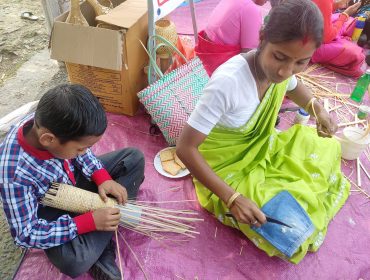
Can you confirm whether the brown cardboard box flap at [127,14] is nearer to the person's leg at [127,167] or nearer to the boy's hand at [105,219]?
the person's leg at [127,167]

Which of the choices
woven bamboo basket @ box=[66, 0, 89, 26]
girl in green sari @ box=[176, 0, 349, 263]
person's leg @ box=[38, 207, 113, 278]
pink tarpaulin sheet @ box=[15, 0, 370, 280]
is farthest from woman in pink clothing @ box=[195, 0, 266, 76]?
person's leg @ box=[38, 207, 113, 278]

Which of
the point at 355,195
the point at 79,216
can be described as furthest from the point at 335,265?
the point at 79,216

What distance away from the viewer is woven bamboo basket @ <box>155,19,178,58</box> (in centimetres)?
245

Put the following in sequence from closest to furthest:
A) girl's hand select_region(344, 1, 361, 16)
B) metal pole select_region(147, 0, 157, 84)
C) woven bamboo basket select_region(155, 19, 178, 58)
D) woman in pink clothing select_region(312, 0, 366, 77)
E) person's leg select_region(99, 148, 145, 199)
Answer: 1. person's leg select_region(99, 148, 145, 199)
2. metal pole select_region(147, 0, 157, 84)
3. woven bamboo basket select_region(155, 19, 178, 58)
4. woman in pink clothing select_region(312, 0, 366, 77)
5. girl's hand select_region(344, 1, 361, 16)

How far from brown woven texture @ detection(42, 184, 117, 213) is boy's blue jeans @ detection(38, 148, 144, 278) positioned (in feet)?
0.37

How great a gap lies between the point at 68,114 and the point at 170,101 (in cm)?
108

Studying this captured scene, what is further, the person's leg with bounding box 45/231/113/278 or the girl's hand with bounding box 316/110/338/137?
the girl's hand with bounding box 316/110/338/137

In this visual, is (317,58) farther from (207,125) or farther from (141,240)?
(141,240)

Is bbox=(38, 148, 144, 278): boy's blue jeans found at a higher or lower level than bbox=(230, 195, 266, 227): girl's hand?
lower

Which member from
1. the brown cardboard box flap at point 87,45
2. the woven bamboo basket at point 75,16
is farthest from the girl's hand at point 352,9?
the woven bamboo basket at point 75,16

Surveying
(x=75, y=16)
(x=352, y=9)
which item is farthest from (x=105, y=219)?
(x=352, y=9)

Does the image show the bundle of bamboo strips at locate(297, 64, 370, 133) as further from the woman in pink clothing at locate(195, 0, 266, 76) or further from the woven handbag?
the woven handbag

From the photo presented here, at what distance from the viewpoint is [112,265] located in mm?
1555

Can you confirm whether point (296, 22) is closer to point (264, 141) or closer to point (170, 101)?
point (264, 141)
